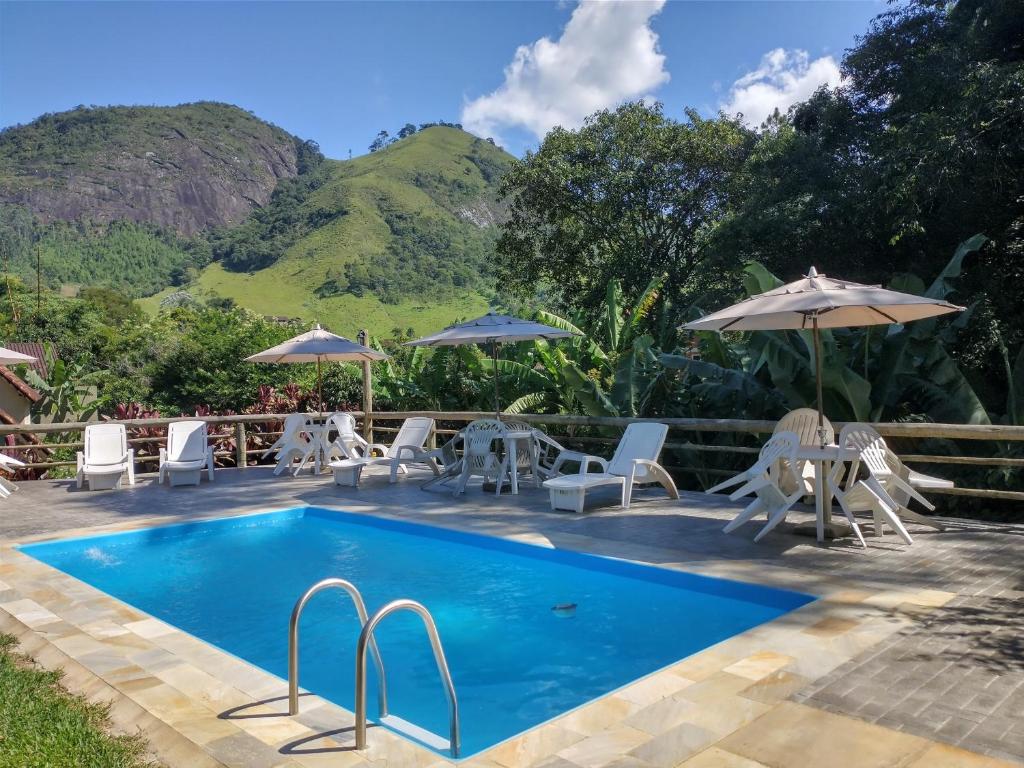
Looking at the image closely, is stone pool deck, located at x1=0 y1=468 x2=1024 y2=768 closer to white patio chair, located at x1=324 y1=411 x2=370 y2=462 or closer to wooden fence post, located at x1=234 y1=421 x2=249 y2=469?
white patio chair, located at x1=324 y1=411 x2=370 y2=462

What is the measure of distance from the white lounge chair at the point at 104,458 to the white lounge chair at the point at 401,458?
290cm

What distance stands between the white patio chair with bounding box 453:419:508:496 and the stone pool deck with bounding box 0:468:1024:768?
10.3ft

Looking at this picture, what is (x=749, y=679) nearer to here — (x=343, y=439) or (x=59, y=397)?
(x=343, y=439)

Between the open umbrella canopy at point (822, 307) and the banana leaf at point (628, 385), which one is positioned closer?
the open umbrella canopy at point (822, 307)

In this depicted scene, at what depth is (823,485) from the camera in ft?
21.2

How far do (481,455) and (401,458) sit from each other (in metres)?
1.60

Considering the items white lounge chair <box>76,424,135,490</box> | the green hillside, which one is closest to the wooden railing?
white lounge chair <box>76,424,135,490</box>

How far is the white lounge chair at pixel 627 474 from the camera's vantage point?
8.17 metres

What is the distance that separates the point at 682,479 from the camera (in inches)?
431

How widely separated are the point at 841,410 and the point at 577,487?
3413 millimetres

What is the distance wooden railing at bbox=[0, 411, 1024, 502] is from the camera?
22.4 ft

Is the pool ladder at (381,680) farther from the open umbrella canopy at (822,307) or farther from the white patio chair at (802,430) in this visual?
the white patio chair at (802,430)

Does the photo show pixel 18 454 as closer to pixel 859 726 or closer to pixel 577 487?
pixel 577 487

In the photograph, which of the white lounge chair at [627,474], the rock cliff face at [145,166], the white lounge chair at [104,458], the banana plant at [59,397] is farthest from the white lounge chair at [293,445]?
the rock cliff face at [145,166]
